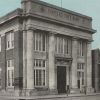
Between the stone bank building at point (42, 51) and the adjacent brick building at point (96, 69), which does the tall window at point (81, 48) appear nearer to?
the stone bank building at point (42, 51)

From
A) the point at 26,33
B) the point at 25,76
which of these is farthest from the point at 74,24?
the point at 25,76

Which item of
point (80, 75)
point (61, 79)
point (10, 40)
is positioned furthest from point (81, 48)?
point (10, 40)

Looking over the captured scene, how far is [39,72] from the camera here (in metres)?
36.4

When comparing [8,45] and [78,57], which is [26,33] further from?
[78,57]

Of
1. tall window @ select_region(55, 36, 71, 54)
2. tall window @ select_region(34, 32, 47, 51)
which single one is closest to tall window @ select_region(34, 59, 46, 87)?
tall window @ select_region(34, 32, 47, 51)

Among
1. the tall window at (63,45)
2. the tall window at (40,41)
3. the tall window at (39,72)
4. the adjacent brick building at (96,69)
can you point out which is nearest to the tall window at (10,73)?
the tall window at (39,72)

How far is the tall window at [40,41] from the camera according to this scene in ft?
120

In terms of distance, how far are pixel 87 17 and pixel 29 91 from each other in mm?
16336

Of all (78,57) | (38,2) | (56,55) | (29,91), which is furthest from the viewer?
(78,57)

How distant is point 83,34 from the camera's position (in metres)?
42.9

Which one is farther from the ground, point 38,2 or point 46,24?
point 38,2

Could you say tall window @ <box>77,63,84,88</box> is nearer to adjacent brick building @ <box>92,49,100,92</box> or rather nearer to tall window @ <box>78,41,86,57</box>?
Result: tall window @ <box>78,41,86,57</box>

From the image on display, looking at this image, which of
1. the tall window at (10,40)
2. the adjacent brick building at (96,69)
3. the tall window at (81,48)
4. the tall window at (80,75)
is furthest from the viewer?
the adjacent brick building at (96,69)

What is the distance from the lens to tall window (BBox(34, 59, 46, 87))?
36.0 metres
